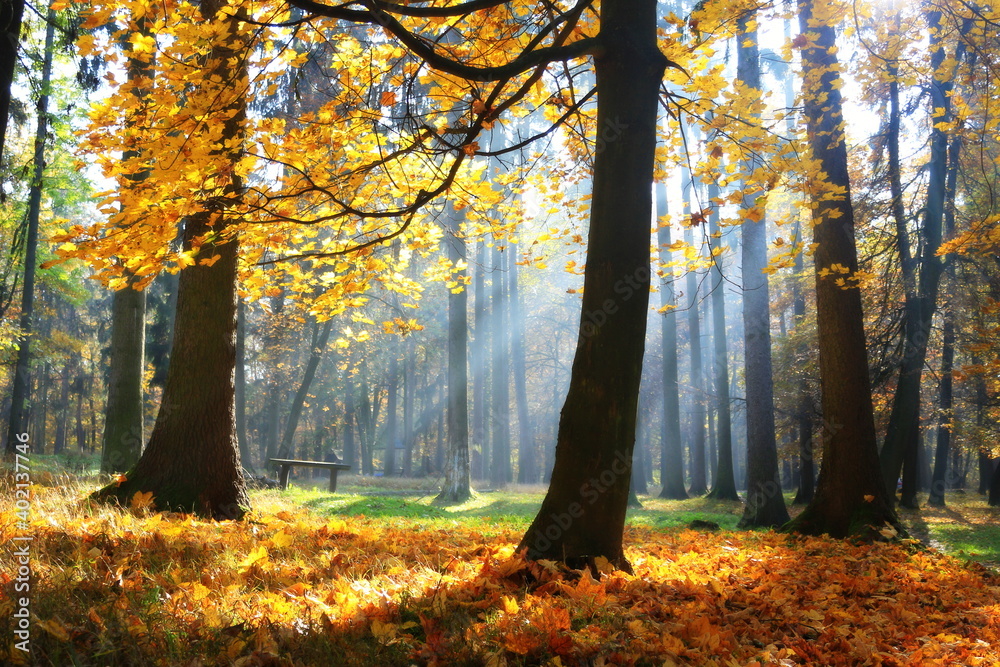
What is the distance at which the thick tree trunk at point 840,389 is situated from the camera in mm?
7480

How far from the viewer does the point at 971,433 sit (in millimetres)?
16000

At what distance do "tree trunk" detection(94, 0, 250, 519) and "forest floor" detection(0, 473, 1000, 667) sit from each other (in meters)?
0.58

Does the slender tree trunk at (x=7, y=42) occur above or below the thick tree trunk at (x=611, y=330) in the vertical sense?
above

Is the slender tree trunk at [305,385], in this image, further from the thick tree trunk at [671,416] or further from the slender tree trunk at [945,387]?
the slender tree trunk at [945,387]

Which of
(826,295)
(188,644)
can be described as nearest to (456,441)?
(826,295)

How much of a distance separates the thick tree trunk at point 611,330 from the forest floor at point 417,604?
373 mm

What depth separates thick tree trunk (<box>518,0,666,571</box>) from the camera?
3.85 m

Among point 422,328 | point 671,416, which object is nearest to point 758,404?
point 671,416

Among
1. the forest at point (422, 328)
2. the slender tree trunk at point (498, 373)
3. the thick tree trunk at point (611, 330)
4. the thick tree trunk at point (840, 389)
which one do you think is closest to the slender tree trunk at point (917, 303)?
the forest at point (422, 328)

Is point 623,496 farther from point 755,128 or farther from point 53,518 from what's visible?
point 53,518

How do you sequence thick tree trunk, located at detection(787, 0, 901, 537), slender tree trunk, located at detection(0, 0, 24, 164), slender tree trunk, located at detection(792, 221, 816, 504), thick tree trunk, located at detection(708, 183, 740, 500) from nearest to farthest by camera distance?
slender tree trunk, located at detection(0, 0, 24, 164), thick tree trunk, located at detection(787, 0, 901, 537), slender tree trunk, located at detection(792, 221, 816, 504), thick tree trunk, located at detection(708, 183, 740, 500)

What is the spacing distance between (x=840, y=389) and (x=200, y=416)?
738cm

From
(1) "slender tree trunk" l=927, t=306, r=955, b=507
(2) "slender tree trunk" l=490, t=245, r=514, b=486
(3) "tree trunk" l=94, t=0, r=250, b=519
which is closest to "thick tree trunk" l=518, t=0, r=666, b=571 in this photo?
(3) "tree trunk" l=94, t=0, r=250, b=519

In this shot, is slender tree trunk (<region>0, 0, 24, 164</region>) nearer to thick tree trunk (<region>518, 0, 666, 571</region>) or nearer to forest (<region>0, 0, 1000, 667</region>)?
forest (<region>0, 0, 1000, 667</region>)
